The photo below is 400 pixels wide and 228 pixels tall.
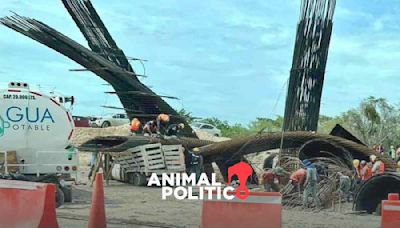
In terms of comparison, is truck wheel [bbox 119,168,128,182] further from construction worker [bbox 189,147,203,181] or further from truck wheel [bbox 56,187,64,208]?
truck wheel [bbox 56,187,64,208]

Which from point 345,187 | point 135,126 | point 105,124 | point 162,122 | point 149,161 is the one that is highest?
point 105,124

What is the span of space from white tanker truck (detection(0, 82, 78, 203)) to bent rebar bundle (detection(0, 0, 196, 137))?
9.37 metres

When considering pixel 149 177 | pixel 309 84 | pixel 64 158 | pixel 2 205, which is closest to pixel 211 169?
pixel 149 177

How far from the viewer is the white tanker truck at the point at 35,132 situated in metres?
15.8

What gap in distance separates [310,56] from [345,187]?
6385mm

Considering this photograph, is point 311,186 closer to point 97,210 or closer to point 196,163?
point 97,210

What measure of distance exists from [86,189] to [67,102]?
5.29 m

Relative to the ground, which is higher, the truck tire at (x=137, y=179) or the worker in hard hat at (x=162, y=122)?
the worker in hard hat at (x=162, y=122)

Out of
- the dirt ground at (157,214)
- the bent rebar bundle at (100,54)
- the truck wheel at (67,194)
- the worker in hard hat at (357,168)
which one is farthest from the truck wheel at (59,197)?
the bent rebar bundle at (100,54)

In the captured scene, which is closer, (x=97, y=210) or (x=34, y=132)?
(x=97, y=210)

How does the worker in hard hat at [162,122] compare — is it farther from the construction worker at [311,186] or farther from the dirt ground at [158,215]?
the construction worker at [311,186]

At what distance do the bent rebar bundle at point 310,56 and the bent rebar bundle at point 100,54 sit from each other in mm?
7093

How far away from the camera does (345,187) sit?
17.5 meters

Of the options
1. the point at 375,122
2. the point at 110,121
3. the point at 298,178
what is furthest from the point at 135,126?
the point at 375,122
